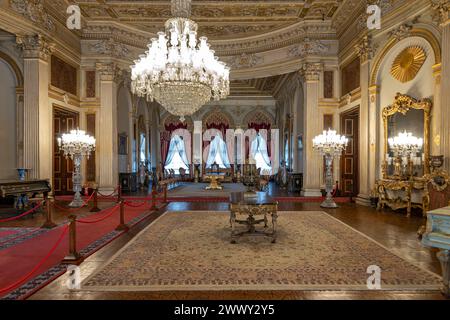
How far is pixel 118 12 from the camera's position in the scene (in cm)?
956

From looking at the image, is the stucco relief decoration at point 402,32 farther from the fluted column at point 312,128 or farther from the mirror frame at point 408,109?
the fluted column at point 312,128

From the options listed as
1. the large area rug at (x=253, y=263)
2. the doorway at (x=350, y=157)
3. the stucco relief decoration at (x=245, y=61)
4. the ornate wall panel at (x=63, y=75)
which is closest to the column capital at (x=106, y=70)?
the ornate wall panel at (x=63, y=75)

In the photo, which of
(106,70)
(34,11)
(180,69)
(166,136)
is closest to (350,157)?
(180,69)

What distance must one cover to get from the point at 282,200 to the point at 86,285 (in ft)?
23.3

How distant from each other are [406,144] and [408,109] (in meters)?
0.81

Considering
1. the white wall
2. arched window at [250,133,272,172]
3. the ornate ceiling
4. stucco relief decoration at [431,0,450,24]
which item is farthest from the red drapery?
stucco relief decoration at [431,0,450,24]

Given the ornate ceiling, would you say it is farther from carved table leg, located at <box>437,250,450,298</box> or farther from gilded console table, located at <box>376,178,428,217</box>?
carved table leg, located at <box>437,250,450,298</box>

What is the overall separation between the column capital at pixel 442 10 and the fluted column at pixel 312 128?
4268 mm

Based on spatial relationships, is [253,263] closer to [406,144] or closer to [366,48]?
[406,144]

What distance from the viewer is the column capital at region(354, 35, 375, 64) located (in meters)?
7.75

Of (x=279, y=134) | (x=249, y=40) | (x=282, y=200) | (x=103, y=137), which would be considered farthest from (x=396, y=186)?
(x=279, y=134)

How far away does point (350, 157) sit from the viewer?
9.58 metres

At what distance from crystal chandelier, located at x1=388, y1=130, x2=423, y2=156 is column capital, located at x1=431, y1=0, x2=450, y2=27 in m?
2.25
